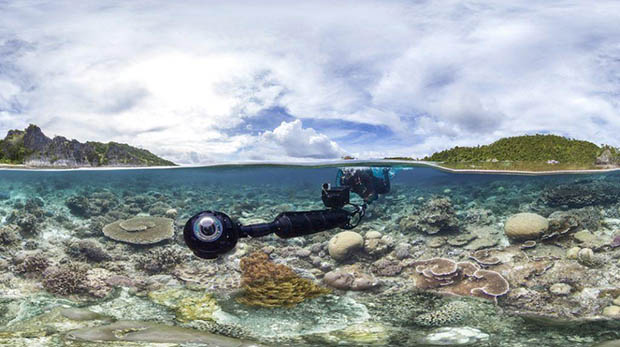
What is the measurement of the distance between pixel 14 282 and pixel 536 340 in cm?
1348

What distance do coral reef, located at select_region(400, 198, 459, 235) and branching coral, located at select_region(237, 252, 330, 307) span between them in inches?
181

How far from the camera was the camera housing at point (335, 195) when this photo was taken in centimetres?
310

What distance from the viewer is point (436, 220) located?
11883 mm

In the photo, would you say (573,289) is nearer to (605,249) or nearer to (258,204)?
(605,249)

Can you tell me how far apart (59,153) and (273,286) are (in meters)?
14.2

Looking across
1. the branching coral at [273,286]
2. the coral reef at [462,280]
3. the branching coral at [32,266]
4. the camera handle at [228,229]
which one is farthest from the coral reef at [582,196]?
the branching coral at [32,266]

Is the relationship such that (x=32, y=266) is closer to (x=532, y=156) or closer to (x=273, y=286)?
(x=273, y=286)

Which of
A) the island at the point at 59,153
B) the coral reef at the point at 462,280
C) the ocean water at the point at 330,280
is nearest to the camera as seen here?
the ocean water at the point at 330,280

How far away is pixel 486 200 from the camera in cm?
1683

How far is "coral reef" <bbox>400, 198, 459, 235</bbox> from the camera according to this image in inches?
469

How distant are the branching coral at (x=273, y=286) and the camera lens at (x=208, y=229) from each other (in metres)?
7.09

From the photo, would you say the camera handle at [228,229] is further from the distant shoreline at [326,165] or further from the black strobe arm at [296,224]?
the distant shoreline at [326,165]

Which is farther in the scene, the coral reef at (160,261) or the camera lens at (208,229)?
the coral reef at (160,261)

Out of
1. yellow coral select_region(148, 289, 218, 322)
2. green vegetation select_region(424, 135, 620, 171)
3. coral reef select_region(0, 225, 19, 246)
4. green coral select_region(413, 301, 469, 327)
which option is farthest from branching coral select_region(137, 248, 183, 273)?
green vegetation select_region(424, 135, 620, 171)
